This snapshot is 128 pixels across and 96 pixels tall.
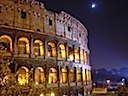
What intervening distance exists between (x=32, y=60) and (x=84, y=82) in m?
13.1

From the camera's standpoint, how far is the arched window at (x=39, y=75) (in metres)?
30.9

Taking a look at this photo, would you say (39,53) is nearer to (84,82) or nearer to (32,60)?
(32,60)

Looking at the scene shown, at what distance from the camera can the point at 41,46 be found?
31359 millimetres

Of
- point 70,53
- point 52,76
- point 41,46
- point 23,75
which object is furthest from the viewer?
point 70,53

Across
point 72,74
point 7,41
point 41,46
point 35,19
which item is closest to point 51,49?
point 41,46

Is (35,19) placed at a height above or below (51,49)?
above

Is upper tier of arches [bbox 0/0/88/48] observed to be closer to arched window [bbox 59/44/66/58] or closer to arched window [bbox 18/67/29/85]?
arched window [bbox 59/44/66/58]

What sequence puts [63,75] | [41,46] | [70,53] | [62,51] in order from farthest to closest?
1. [70,53]
2. [62,51]
3. [63,75]
4. [41,46]

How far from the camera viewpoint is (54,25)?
33.2 meters

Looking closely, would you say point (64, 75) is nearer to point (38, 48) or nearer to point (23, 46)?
point (38, 48)

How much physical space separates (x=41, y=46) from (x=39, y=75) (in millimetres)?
3666

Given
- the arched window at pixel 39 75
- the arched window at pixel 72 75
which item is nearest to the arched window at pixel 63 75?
the arched window at pixel 72 75

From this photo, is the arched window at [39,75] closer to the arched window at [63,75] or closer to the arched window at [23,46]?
the arched window at [23,46]

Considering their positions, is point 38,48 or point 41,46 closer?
point 41,46
